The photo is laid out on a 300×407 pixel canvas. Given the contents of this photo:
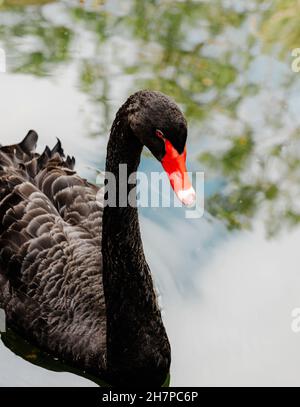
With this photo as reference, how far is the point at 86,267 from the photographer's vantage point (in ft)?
11.7

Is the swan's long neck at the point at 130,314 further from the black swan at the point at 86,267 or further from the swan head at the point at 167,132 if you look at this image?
the swan head at the point at 167,132

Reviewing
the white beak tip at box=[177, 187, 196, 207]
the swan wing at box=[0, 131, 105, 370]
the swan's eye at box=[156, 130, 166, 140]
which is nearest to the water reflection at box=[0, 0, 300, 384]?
the swan wing at box=[0, 131, 105, 370]

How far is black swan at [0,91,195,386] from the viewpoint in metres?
3.13

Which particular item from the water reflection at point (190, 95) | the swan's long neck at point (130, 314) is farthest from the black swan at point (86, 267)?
the water reflection at point (190, 95)

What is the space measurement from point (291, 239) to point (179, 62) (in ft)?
5.05

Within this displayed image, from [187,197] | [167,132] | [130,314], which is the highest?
[167,132]

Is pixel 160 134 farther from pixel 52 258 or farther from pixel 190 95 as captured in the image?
pixel 190 95

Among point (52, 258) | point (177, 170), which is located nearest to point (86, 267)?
point (52, 258)

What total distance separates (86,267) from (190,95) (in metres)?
1.72

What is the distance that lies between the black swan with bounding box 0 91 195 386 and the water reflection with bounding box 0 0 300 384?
238mm

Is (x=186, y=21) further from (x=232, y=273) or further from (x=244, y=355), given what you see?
(x=244, y=355)

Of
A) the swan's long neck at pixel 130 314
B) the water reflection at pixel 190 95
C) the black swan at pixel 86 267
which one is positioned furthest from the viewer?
the water reflection at pixel 190 95

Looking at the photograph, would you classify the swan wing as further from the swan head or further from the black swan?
the swan head

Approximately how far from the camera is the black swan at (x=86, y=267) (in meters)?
3.13
